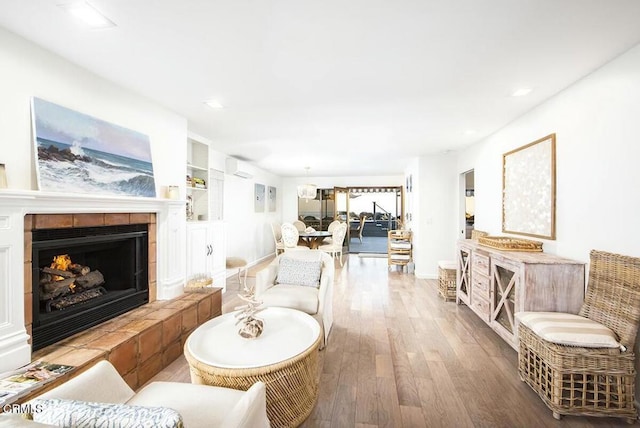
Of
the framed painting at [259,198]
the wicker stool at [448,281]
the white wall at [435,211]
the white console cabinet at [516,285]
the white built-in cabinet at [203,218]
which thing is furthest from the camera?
the framed painting at [259,198]

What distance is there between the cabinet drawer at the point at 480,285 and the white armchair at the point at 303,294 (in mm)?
1648

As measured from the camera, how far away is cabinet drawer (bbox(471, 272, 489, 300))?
123 inches

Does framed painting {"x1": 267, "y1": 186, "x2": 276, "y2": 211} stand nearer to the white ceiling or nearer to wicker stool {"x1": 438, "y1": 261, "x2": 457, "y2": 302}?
the white ceiling

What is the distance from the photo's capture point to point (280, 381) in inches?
65.4

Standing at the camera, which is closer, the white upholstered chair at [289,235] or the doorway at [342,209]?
the white upholstered chair at [289,235]

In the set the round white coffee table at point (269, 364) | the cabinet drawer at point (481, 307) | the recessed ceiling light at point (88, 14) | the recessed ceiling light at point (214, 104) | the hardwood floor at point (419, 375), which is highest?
the recessed ceiling light at point (88, 14)

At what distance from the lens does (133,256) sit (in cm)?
290

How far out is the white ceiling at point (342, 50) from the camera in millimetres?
1631

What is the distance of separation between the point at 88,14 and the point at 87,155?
1117mm

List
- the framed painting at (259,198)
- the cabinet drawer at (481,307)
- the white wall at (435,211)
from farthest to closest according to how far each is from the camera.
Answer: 1. the framed painting at (259,198)
2. the white wall at (435,211)
3. the cabinet drawer at (481,307)

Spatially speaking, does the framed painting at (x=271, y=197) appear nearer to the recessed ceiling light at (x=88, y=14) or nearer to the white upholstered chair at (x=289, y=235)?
→ the white upholstered chair at (x=289, y=235)

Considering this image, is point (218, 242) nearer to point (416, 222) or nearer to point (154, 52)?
point (154, 52)

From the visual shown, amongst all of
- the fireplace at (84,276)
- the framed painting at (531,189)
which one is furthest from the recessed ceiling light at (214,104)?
the framed painting at (531,189)

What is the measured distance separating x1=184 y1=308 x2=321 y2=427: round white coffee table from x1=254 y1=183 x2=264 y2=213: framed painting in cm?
536
